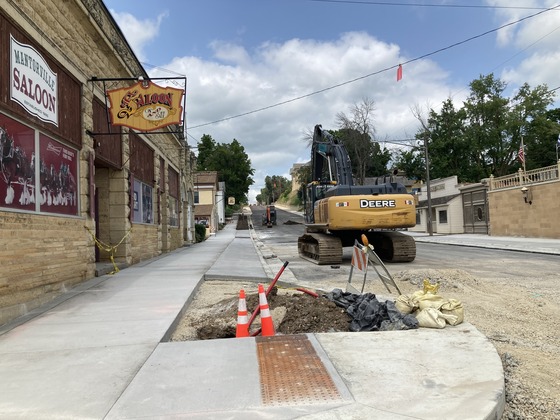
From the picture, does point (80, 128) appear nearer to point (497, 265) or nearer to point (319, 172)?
point (319, 172)

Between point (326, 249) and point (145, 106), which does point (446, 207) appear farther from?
point (145, 106)

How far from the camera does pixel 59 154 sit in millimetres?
8156

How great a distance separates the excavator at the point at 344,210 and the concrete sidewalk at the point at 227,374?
25.3 feet

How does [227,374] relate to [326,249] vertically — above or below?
below

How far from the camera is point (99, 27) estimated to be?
10.2 m

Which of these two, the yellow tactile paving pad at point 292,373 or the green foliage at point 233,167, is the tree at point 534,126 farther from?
the yellow tactile paving pad at point 292,373

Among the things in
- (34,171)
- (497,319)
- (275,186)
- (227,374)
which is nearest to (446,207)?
(497,319)

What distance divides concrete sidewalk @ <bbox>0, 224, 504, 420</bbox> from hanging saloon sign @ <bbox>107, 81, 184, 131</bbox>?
18.7ft

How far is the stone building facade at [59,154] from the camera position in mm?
6352

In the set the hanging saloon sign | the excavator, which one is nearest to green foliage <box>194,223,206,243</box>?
the excavator

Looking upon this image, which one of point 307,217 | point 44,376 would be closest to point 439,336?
point 44,376

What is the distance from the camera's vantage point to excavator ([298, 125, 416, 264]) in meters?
12.7

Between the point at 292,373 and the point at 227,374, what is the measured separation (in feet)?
1.80

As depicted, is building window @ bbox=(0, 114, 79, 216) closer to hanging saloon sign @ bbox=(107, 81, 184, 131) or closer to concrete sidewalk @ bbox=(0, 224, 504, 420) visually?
hanging saloon sign @ bbox=(107, 81, 184, 131)
